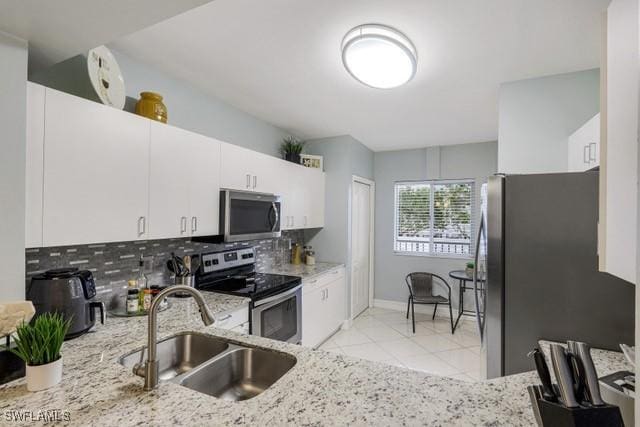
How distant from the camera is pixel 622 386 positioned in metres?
0.90

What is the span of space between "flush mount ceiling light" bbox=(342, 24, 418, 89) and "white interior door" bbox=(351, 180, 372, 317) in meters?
2.21

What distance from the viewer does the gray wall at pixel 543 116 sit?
7.16ft

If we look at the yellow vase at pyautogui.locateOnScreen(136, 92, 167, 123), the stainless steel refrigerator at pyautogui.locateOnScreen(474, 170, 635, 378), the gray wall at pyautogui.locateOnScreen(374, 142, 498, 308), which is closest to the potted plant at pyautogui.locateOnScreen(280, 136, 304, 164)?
the yellow vase at pyautogui.locateOnScreen(136, 92, 167, 123)

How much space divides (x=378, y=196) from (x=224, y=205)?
10.1 ft

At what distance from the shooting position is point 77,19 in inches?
47.3

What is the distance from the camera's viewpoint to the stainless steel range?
2.30 m

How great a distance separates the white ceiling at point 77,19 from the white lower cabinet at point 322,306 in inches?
93.7

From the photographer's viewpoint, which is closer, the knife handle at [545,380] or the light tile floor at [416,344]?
the knife handle at [545,380]

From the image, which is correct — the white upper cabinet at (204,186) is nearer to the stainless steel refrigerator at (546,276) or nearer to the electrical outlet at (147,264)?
the electrical outlet at (147,264)

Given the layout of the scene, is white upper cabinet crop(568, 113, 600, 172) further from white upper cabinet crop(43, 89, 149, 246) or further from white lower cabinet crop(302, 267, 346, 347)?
white upper cabinet crop(43, 89, 149, 246)

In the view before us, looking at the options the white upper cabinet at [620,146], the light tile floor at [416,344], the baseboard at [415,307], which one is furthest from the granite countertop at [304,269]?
the white upper cabinet at [620,146]

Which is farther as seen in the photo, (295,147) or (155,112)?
(295,147)

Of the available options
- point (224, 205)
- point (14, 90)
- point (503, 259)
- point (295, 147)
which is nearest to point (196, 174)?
point (224, 205)

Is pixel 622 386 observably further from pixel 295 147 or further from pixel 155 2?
pixel 295 147
